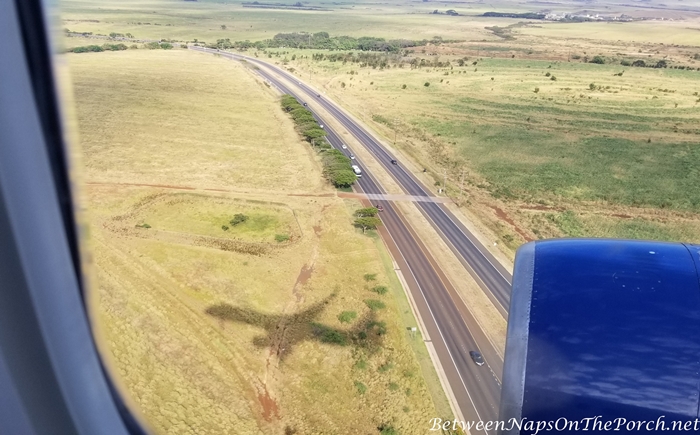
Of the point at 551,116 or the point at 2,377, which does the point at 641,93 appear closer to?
the point at 551,116

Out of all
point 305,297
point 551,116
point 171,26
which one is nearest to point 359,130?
point 551,116

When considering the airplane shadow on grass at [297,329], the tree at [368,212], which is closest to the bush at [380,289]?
the airplane shadow on grass at [297,329]

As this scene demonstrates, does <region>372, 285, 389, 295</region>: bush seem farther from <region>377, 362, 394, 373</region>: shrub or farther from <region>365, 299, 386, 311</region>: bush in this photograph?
<region>377, 362, 394, 373</region>: shrub

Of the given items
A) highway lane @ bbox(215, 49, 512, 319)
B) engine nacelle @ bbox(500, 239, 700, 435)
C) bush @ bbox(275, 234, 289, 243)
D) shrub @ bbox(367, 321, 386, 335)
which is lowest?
bush @ bbox(275, 234, 289, 243)

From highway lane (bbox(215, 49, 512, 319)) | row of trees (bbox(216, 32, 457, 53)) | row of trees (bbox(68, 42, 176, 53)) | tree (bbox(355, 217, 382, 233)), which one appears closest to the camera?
highway lane (bbox(215, 49, 512, 319))

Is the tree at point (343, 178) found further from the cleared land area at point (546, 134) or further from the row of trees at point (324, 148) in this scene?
the cleared land area at point (546, 134)

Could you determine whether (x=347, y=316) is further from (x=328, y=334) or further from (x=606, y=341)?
(x=606, y=341)

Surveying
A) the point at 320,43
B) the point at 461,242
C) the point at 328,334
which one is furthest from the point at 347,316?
the point at 320,43

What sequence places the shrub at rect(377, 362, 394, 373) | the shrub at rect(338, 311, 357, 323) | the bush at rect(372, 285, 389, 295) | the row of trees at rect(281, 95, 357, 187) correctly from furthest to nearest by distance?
1. the row of trees at rect(281, 95, 357, 187)
2. the bush at rect(372, 285, 389, 295)
3. the shrub at rect(338, 311, 357, 323)
4. the shrub at rect(377, 362, 394, 373)

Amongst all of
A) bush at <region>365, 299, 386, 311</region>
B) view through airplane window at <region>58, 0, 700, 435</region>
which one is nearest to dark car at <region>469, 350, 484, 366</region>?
view through airplane window at <region>58, 0, 700, 435</region>
